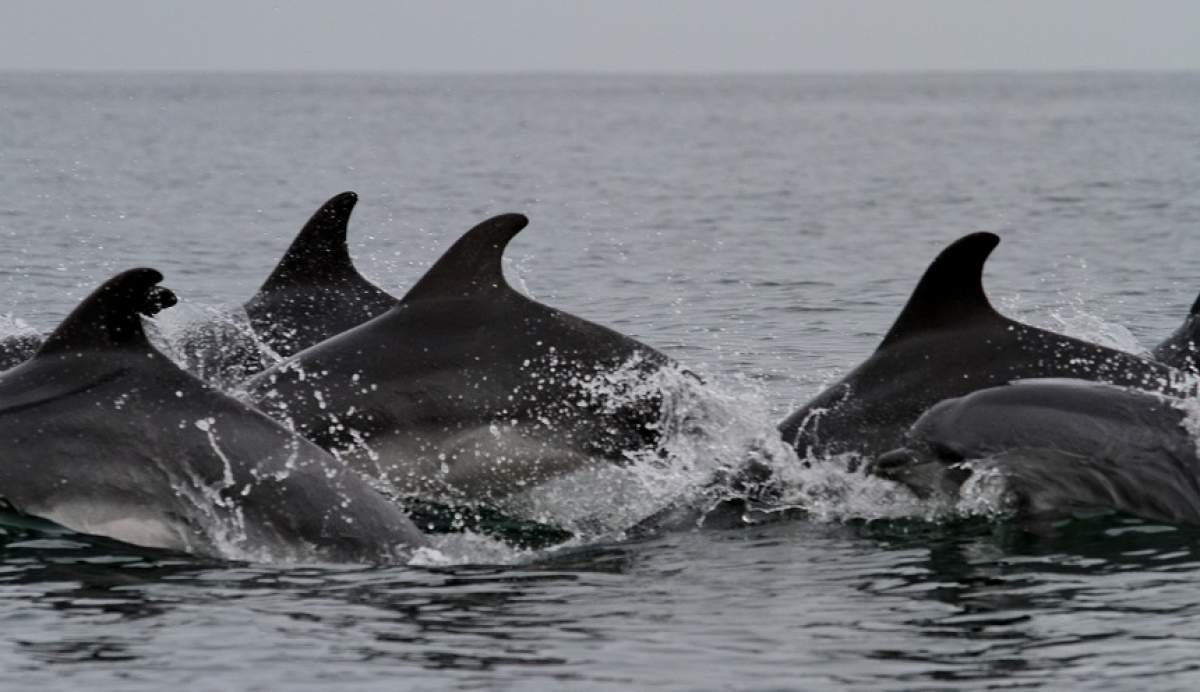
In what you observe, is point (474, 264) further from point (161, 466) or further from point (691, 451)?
point (161, 466)

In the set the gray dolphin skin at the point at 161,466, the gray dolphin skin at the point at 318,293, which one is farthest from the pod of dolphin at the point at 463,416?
the gray dolphin skin at the point at 318,293

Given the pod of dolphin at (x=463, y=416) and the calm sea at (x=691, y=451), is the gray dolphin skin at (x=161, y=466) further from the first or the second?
the calm sea at (x=691, y=451)

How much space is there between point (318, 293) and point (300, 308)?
174 millimetres

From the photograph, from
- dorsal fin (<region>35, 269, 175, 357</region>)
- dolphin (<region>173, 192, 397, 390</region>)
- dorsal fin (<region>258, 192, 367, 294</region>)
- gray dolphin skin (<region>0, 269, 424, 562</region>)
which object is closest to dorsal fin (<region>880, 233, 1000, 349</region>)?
gray dolphin skin (<region>0, 269, 424, 562</region>)

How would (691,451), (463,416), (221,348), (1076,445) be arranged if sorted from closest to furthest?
(1076,445) < (463,416) < (691,451) < (221,348)

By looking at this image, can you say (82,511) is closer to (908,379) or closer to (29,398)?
(29,398)

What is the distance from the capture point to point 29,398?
1155 cm

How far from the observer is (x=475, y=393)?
1331 centimetres

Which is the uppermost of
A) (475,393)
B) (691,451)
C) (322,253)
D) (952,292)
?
(952,292)

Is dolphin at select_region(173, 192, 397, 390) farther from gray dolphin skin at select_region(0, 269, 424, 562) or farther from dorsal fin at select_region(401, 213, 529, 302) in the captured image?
gray dolphin skin at select_region(0, 269, 424, 562)

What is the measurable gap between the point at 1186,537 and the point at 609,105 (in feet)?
496

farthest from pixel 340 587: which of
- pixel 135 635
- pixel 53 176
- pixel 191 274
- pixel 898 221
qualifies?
pixel 53 176

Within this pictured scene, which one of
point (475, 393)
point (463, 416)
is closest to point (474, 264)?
point (475, 393)

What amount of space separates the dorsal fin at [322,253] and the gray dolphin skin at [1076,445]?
15.9 feet
